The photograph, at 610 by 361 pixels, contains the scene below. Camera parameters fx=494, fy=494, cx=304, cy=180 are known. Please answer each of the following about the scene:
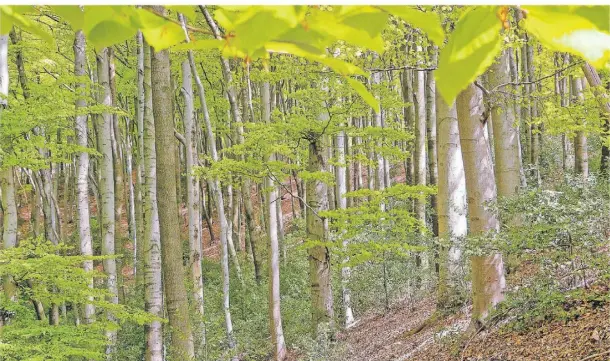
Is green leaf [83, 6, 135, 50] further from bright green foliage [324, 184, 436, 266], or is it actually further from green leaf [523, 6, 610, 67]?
bright green foliage [324, 184, 436, 266]

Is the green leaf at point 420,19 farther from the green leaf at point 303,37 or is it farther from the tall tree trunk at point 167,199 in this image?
the tall tree trunk at point 167,199

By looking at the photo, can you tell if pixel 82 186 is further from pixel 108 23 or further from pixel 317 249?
pixel 108 23

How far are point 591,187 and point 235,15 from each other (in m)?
5.69

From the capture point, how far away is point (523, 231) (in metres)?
4.82

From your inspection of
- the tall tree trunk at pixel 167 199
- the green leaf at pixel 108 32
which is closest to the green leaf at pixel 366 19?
the green leaf at pixel 108 32

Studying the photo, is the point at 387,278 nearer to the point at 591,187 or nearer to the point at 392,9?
the point at 591,187

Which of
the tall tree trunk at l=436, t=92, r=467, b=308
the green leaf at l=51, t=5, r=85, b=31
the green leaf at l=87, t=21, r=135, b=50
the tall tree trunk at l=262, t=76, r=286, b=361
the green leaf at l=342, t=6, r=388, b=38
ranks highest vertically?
the green leaf at l=51, t=5, r=85, b=31

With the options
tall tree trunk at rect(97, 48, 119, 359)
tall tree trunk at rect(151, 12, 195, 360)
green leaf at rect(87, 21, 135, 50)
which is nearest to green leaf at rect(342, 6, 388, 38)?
green leaf at rect(87, 21, 135, 50)

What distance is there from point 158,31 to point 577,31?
429mm

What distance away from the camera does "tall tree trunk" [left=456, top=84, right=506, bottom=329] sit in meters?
5.05

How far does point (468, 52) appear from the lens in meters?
0.48

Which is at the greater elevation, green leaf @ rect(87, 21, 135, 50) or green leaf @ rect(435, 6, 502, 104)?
green leaf @ rect(87, 21, 135, 50)

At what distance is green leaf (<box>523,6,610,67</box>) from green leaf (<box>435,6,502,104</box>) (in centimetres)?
4

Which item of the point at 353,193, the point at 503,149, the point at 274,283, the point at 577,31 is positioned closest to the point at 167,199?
the point at 353,193
